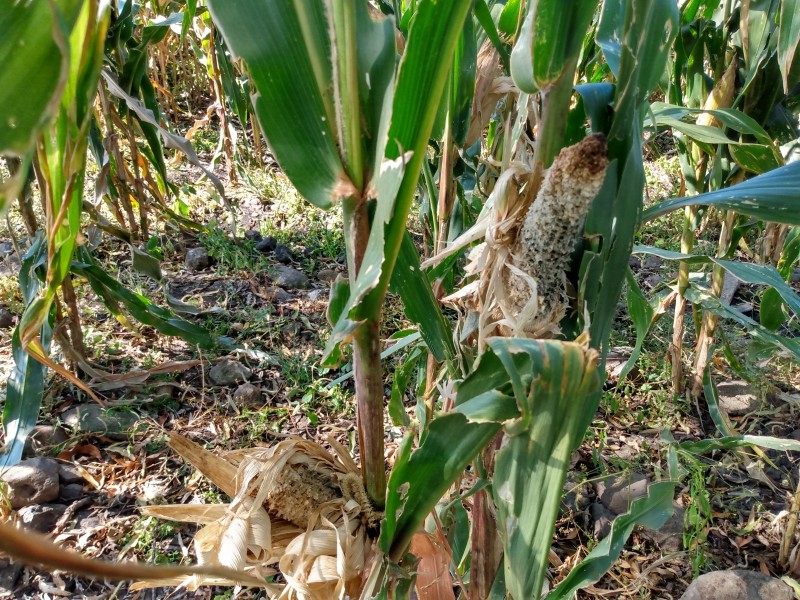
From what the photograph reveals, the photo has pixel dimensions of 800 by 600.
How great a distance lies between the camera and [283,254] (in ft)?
7.12

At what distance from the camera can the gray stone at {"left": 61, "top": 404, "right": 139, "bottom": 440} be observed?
1454mm

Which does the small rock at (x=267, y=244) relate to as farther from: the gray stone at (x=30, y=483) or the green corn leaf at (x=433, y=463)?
the green corn leaf at (x=433, y=463)

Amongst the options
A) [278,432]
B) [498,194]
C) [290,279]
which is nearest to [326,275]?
[290,279]

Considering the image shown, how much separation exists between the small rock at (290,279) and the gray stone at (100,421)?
697 mm

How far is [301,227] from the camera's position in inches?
92.9

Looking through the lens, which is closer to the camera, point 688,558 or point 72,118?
point 72,118

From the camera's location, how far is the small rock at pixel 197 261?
2.09 metres

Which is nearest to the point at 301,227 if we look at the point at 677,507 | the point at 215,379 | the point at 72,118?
the point at 215,379

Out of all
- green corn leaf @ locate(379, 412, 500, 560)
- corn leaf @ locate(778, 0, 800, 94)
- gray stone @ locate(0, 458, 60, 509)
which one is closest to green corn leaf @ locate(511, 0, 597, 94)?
green corn leaf @ locate(379, 412, 500, 560)

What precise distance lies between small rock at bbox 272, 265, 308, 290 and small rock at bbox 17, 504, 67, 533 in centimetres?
97

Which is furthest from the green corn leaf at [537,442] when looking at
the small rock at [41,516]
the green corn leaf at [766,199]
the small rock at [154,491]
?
the small rock at [41,516]

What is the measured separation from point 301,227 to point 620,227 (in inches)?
77.2

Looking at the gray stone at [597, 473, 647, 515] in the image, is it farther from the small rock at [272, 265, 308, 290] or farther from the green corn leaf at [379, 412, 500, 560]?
the small rock at [272, 265, 308, 290]

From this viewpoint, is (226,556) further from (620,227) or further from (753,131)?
(753,131)
